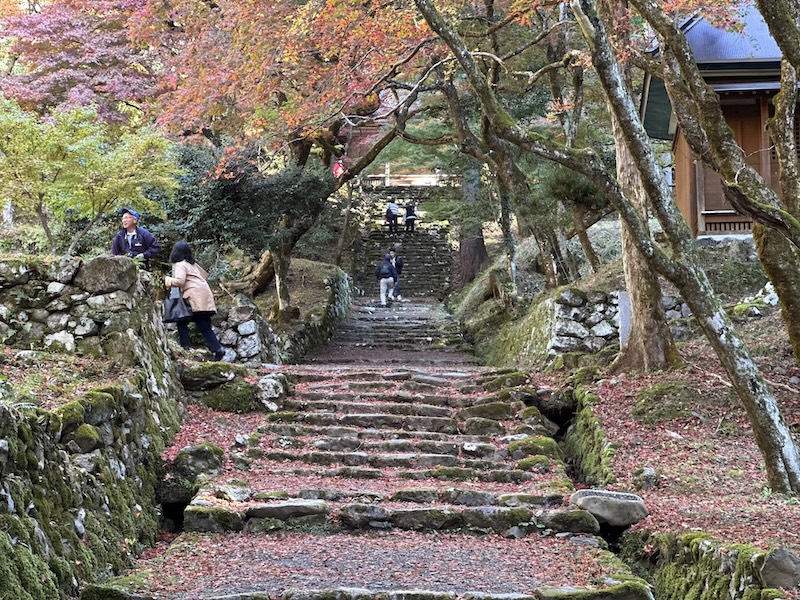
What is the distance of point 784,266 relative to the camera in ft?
23.6

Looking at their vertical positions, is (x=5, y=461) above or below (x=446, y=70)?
below

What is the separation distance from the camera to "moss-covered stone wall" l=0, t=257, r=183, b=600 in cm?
584

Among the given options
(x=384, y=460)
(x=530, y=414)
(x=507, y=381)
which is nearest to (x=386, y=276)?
(x=507, y=381)

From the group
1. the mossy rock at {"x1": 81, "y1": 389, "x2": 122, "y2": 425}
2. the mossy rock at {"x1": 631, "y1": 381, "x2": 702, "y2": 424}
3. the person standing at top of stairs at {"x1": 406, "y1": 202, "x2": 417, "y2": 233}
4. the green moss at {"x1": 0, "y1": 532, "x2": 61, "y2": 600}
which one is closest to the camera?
the green moss at {"x1": 0, "y1": 532, "x2": 61, "y2": 600}

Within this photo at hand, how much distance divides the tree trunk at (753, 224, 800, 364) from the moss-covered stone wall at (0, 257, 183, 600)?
587cm

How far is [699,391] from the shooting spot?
11.0 metres

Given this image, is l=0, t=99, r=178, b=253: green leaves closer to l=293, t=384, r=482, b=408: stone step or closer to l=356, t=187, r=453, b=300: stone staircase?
l=293, t=384, r=482, b=408: stone step

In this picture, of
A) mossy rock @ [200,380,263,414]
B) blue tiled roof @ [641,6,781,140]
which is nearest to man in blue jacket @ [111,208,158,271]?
mossy rock @ [200,380,263,414]

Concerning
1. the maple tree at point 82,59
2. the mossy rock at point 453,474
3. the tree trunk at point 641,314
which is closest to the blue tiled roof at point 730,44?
the tree trunk at point 641,314

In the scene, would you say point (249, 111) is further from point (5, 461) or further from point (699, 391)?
point (5, 461)

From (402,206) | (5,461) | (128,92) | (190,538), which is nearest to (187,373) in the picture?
(190,538)

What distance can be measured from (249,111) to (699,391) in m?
11.8

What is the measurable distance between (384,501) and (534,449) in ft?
8.02

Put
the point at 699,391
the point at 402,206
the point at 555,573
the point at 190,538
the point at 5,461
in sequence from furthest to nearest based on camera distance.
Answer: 1. the point at 402,206
2. the point at 699,391
3. the point at 190,538
4. the point at 555,573
5. the point at 5,461
